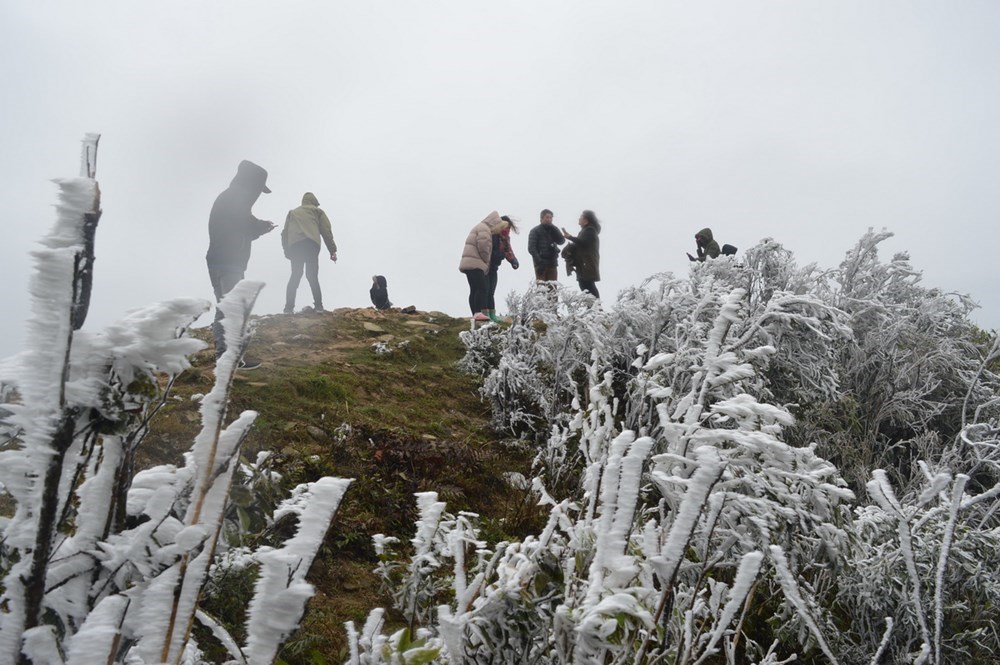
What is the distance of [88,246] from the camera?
69 centimetres

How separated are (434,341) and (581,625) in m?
9.32

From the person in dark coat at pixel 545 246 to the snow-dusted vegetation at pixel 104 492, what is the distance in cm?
1079

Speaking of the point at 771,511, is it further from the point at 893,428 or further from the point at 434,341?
the point at 434,341

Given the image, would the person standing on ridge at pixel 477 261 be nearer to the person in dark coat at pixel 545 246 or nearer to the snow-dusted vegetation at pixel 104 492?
the person in dark coat at pixel 545 246

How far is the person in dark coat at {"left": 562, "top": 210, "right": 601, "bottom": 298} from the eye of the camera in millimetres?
11141

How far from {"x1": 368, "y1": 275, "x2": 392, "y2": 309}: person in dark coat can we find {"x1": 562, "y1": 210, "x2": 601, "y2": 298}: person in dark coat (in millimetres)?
5579

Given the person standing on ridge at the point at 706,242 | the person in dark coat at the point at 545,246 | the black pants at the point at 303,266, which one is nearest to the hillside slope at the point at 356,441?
the black pants at the point at 303,266

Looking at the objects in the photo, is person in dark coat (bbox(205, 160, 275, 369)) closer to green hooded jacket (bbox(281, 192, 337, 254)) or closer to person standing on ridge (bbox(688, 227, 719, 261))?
green hooded jacket (bbox(281, 192, 337, 254))

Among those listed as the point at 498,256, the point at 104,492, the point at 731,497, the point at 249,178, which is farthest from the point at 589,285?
the point at 104,492

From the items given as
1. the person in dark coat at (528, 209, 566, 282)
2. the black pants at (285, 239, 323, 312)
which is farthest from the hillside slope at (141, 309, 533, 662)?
the person in dark coat at (528, 209, 566, 282)

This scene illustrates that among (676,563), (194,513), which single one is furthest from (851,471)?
(194,513)

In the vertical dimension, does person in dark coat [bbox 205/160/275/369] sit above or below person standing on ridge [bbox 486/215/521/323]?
below

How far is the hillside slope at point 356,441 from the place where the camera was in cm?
391

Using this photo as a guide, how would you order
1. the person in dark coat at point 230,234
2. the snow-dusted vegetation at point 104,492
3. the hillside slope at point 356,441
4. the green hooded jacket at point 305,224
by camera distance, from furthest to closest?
the green hooded jacket at point 305,224 < the person in dark coat at point 230,234 < the hillside slope at point 356,441 < the snow-dusted vegetation at point 104,492
